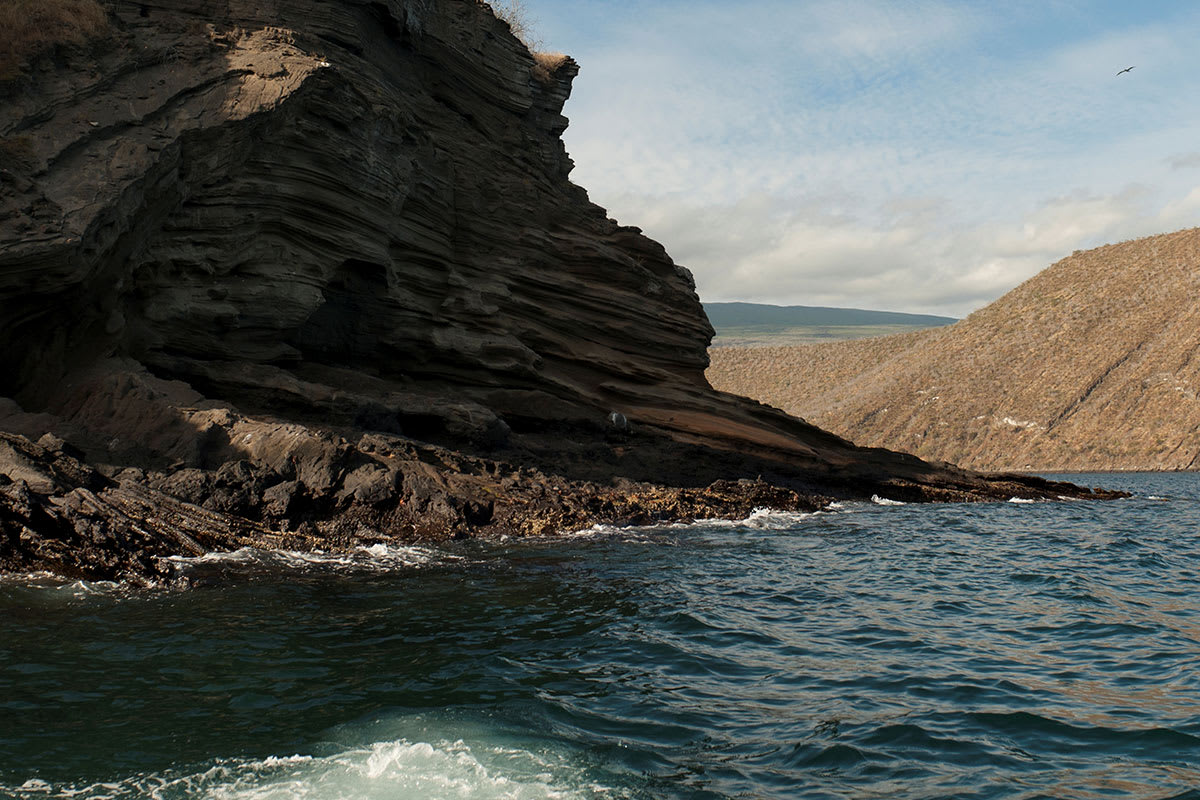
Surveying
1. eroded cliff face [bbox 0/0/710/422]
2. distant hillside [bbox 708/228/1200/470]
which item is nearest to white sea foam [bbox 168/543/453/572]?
eroded cliff face [bbox 0/0/710/422]

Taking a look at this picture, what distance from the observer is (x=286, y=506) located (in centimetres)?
1672

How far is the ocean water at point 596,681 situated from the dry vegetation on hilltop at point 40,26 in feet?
38.4

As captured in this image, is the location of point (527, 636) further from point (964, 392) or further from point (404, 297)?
point (964, 392)

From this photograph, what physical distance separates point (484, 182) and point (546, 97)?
22.3ft

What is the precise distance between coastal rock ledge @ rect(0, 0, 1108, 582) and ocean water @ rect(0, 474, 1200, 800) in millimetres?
2946

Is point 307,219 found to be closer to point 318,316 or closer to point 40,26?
point 318,316

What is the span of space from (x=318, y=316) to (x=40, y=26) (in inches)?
337

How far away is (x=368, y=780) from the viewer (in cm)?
643

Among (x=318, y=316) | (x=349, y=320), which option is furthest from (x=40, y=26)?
(x=349, y=320)

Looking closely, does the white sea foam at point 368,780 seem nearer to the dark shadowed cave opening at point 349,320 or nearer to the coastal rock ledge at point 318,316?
the coastal rock ledge at point 318,316

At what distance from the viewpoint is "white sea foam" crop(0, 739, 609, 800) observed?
6191mm

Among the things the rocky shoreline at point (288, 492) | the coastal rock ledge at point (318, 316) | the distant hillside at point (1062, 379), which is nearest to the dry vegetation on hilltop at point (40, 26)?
the coastal rock ledge at point (318, 316)

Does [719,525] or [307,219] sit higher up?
[307,219]

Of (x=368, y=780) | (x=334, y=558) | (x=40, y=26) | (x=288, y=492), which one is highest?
(x=40, y=26)
